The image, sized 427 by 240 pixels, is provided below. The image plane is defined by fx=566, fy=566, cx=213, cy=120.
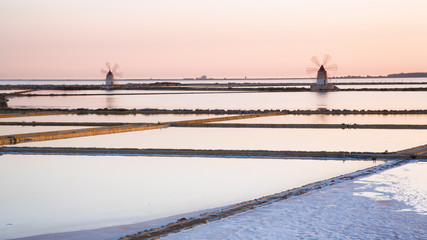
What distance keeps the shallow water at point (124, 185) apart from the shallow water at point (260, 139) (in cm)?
204

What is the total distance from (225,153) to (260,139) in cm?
301

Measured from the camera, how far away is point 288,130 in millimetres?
16391

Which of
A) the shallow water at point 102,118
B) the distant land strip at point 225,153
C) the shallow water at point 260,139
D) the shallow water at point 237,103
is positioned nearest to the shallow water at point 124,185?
the distant land strip at point 225,153

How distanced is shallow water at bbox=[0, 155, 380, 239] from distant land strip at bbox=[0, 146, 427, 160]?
1.15 ft

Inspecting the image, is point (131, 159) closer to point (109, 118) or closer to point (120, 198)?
point (120, 198)

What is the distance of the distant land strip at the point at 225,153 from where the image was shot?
424 inches

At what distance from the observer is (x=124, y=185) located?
8.41m

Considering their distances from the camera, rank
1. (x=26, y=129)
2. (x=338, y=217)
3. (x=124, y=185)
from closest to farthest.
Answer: (x=338, y=217) < (x=124, y=185) < (x=26, y=129)

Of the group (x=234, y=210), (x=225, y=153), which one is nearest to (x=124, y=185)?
(x=234, y=210)

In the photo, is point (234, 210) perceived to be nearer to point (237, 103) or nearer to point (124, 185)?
point (124, 185)

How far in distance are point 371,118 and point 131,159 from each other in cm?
1286

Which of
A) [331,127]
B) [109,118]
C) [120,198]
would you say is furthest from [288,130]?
[120,198]

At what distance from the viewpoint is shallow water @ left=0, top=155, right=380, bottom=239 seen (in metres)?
6.49

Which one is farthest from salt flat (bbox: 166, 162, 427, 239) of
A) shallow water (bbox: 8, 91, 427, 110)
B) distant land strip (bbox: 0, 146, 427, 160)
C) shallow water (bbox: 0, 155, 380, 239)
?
shallow water (bbox: 8, 91, 427, 110)
